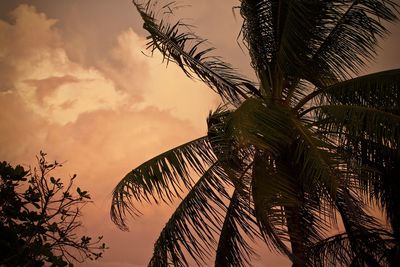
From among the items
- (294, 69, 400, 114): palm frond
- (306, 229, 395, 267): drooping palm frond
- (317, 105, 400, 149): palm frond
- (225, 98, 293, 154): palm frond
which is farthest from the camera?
(306, 229, 395, 267): drooping palm frond

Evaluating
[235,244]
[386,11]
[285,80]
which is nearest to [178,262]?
[235,244]

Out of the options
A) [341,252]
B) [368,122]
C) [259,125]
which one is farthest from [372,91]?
[341,252]

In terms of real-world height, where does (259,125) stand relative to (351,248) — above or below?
above

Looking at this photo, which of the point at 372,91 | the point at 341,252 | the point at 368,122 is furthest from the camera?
the point at 341,252

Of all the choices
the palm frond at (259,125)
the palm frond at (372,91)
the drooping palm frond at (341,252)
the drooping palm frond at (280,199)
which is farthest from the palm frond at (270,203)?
the drooping palm frond at (341,252)

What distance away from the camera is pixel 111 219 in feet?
17.4

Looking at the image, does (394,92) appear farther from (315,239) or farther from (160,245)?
(160,245)

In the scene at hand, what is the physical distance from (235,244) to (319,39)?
11.4ft

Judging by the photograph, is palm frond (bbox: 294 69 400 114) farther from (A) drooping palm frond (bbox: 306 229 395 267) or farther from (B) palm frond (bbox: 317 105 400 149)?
(A) drooping palm frond (bbox: 306 229 395 267)

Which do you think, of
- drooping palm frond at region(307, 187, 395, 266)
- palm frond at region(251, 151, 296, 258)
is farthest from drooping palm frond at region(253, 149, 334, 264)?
drooping palm frond at region(307, 187, 395, 266)

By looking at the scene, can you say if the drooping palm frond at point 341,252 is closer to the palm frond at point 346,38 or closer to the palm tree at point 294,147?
the palm tree at point 294,147

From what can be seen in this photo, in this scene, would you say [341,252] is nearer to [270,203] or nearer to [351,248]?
[351,248]

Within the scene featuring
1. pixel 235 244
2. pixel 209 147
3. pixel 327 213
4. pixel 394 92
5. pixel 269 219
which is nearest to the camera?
pixel 269 219

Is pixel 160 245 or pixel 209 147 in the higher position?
pixel 209 147
